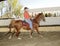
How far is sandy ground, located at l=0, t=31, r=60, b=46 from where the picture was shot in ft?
11.3

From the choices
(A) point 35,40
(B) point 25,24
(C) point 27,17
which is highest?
(C) point 27,17

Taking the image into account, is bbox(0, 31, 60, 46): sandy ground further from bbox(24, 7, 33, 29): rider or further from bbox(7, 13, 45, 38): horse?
bbox(24, 7, 33, 29): rider

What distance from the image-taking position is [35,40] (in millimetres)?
3486

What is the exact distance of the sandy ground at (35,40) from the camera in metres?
3.44

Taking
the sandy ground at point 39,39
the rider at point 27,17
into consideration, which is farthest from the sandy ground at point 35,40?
the rider at point 27,17

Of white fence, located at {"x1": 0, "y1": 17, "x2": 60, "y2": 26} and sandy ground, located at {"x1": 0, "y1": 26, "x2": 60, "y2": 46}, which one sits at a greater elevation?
white fence, located at {"x1": 0, "y1": 17, "x2": 60, "y2": 26}

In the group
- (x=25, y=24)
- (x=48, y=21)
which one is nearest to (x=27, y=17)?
(x=25, y=24)

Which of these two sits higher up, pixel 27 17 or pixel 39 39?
pixel 27 17

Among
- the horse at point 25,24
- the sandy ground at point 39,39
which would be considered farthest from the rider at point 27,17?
the sandy ground at point 39,39

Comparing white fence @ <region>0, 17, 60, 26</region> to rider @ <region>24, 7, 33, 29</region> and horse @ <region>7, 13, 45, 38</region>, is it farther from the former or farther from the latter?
rider @ <region>24, 7, 33, 29</region>

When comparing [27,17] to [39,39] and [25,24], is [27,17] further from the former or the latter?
[39,39]

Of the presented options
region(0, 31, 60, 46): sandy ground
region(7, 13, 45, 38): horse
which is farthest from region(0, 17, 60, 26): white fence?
region(0, 31, 60, 46): sandy ground

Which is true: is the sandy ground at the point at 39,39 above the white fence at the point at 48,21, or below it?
below

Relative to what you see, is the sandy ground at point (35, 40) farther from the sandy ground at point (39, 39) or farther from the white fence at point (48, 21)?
the white fence at point (48, 21)
